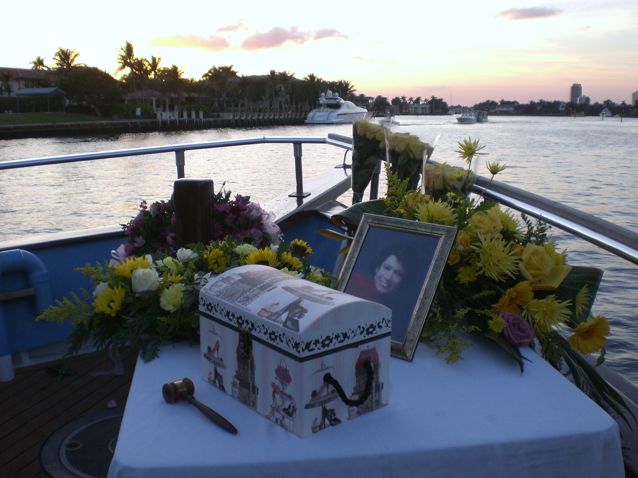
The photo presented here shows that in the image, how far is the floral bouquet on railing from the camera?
58.2 inches

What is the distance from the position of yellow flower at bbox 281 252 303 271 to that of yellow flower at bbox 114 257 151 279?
13.9 inches

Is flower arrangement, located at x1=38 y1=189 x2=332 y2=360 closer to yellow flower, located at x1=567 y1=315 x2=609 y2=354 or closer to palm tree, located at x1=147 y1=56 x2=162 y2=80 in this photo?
yellow flower, located at x1=567 y1=315 x2=609 y2=354

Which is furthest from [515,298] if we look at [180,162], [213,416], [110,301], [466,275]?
[180,162]

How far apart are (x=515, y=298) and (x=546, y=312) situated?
8 centimetres

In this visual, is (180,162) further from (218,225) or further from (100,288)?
(100,288)

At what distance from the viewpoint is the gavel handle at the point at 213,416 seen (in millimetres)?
1148

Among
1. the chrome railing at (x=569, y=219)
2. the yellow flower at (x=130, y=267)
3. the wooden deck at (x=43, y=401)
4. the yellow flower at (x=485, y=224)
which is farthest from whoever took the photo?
the wooden deck at (x=43, y=401)

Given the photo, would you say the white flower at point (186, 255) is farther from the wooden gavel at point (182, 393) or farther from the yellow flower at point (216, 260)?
the wooden gavel at point (182, 393)

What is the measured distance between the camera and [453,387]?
133cm

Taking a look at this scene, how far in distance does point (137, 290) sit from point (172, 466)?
2.06ft

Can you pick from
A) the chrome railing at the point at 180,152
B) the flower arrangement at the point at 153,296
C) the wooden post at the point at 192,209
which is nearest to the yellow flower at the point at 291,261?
the flower arrangement at the point at 153,296

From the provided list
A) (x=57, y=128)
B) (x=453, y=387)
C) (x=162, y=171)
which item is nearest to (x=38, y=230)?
(x=162, y=171)

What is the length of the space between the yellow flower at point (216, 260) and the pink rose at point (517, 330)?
72cm

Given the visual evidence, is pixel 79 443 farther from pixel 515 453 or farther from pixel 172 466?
A: pixel 515 453
